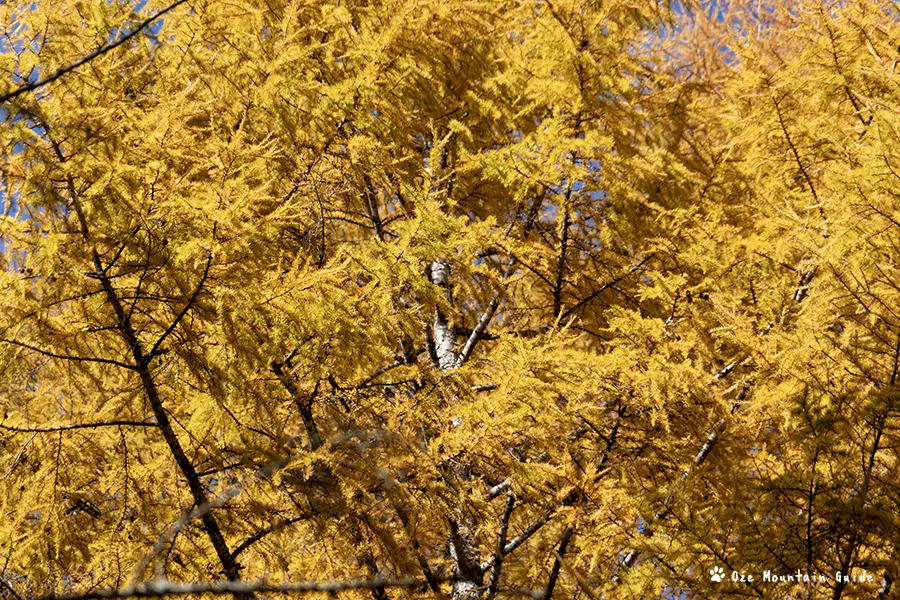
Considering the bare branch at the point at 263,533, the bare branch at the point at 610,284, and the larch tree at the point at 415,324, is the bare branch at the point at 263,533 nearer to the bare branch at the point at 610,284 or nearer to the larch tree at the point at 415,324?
the larch tree at the point at 415,324

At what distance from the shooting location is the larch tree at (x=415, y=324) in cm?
317

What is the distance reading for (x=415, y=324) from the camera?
405cm

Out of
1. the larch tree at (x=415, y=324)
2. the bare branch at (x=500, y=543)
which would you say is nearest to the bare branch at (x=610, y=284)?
the larch tree at (x=415, y=324)

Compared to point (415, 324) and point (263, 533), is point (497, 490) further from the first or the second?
point (263, 533)

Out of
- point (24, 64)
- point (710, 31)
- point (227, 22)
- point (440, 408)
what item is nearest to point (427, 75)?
point (227, 22)

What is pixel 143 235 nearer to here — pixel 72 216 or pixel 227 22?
pixel 72 216

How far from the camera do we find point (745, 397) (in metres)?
4.76

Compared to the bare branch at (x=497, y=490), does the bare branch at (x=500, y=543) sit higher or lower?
lower

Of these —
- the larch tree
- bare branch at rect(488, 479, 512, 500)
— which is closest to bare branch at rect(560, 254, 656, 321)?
the larch tree

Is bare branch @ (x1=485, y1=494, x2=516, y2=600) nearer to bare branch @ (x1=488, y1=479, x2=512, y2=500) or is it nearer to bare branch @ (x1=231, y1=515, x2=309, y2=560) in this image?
bare branch @ (x1=488, y1=479, x2=512, y2=500)

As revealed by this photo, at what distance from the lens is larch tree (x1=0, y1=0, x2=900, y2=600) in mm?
3170

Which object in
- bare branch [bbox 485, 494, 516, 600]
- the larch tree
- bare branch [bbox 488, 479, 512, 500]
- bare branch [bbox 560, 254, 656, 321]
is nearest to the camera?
the larch tree

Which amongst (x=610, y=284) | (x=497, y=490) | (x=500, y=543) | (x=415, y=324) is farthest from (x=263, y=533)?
(x=610, y=284)

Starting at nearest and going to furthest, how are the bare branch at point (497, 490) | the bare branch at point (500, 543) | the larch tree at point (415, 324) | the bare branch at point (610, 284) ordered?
1. the larch tree at point (415, 324)
2. the bare branch at point (500, 543)
3. the bare branch at point (497, 490)
4. the bare branch at point (610, 284)
